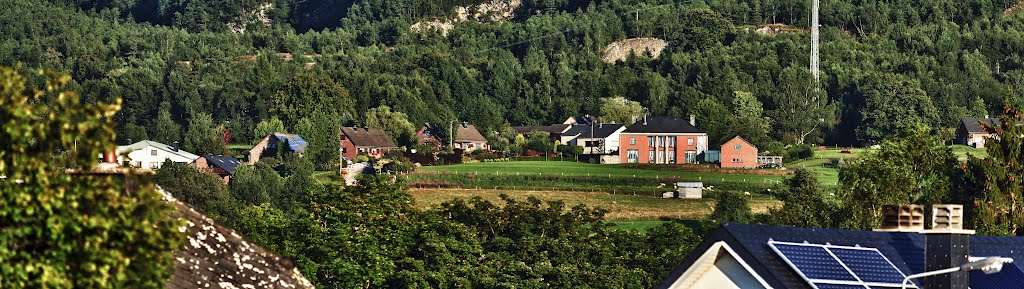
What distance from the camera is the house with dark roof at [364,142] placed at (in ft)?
581

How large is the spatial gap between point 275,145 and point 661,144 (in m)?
33.8

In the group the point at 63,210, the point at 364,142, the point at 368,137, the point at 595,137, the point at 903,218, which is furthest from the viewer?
the point at 595,137

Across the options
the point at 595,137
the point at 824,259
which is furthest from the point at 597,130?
the point at 824,259

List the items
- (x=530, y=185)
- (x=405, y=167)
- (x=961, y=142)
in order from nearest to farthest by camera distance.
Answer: (x=530, y=185), (x=405, y=167), (x=961, y=142)

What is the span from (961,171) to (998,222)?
9.12 m

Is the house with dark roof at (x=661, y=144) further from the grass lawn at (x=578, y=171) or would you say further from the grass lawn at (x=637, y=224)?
the grass lawn at (x=637, y=224)

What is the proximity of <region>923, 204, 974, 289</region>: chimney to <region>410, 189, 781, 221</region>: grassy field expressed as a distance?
8902 cm

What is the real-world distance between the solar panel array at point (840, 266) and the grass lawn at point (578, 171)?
115264 mm

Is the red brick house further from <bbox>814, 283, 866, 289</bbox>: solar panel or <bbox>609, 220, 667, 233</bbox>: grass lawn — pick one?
<bbox>814, 283, 866, 289</bbox>: solar panel

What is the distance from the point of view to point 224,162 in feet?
520

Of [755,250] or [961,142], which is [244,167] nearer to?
[961,142]

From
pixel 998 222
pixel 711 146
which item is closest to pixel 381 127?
pixel 711 146

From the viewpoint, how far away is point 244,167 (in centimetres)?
14262

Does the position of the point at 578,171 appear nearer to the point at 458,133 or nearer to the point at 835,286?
the point at 458,133
